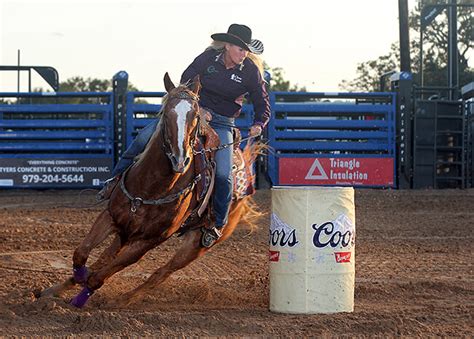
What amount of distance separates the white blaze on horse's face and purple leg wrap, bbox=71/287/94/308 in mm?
1309

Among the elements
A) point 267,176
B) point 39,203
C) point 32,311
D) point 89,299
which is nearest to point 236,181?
point 89,299

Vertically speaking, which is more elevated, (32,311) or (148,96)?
(148,96)

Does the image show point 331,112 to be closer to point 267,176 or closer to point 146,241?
point 267,176

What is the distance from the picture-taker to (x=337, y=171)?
62.1 ft

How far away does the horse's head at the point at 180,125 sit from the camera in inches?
241

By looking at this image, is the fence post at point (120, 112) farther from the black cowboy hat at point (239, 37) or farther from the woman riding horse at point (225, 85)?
the black cowboy hat at point (239, 37)

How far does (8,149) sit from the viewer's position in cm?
1906

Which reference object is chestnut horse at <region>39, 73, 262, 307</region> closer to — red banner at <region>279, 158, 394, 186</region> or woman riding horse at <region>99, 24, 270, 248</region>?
woman riding horse at <region>99, 24, 270, 248</region>

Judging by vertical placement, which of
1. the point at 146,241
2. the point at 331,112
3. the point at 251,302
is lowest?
the point at 251,302

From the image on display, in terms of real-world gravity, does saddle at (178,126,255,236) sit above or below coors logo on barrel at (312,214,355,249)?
above

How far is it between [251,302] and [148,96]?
1192 cm

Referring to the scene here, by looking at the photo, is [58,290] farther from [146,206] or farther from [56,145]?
[56,145]

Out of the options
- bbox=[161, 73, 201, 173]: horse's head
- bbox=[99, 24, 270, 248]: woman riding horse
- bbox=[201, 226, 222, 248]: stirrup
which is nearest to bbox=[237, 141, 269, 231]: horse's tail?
bbox=[99, 24, 270, 248]: woman riding horse

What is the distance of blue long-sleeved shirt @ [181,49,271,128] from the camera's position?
7.34 m
